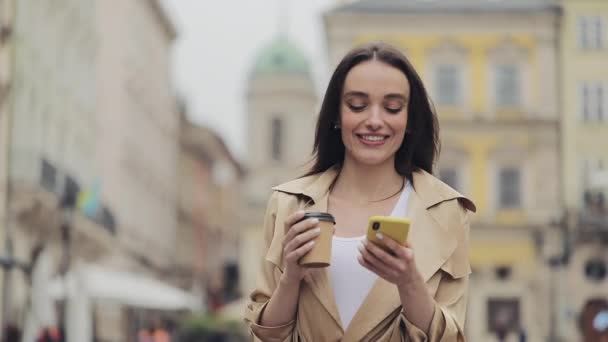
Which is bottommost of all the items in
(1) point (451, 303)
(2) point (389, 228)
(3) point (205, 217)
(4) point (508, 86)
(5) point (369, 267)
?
(3) point (205, 217)

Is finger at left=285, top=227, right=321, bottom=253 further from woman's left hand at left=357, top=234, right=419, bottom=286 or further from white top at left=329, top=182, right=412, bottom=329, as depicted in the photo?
white top at left=329, top=182, right=412, bottom=329

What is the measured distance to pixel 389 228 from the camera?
365 cm

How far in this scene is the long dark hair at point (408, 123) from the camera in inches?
165

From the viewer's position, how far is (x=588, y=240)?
1748 inches

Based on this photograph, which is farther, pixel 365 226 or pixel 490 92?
pixel 490 92

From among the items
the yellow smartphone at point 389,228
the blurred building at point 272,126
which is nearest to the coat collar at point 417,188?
the yellow smartphone at point 389,228

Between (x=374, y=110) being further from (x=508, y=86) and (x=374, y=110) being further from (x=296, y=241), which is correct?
(x=508, y=86)

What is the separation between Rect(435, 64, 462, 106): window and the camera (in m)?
58.0

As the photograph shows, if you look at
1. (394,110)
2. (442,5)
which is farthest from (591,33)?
(394,110)

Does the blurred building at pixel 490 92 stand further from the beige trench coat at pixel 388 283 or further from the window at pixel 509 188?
the beige trench coat at pixel 388 283

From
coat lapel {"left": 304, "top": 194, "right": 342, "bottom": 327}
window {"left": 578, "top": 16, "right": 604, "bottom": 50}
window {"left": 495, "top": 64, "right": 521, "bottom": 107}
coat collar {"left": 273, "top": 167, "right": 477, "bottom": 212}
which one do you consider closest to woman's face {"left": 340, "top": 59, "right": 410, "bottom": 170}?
coat collar {"left": 273, "top": 167, "right": 477, "bottom": 212}

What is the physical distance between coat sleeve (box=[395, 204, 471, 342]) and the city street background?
82.5ft

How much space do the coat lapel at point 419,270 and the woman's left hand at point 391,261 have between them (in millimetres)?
173

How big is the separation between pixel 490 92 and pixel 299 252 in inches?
2160
